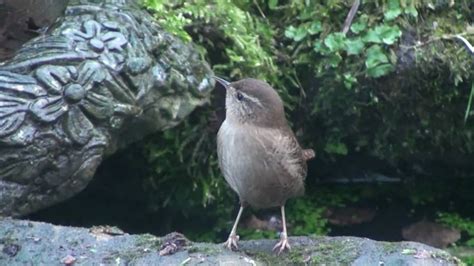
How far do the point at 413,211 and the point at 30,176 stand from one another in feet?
8.23

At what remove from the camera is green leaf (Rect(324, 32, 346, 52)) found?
223 inches

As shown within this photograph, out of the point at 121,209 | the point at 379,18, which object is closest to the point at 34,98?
the point at 121,209

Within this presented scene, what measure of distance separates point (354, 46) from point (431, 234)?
1.11 m

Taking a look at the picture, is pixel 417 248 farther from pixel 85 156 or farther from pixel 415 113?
pixel 415 113

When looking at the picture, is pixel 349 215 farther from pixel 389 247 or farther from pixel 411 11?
pixel 389 247

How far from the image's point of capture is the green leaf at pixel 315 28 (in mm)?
5828

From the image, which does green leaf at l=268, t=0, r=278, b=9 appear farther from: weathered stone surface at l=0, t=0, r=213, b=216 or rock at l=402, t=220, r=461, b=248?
rock at l=402, t=220, r=461, b=248

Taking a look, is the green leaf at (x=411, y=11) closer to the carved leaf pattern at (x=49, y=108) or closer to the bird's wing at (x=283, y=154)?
the bird's wing at (x=283, y=154)

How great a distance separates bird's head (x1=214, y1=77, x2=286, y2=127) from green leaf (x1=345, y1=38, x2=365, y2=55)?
1.25 meters

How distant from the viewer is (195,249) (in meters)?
3.96

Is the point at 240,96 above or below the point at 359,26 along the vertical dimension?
above

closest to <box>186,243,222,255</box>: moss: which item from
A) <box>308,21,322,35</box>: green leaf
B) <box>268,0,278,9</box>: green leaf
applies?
<box>308,21,322,35</box>: green leaf

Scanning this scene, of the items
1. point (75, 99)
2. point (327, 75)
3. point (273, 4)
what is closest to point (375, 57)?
point (327, 75)

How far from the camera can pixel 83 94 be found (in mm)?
4707
